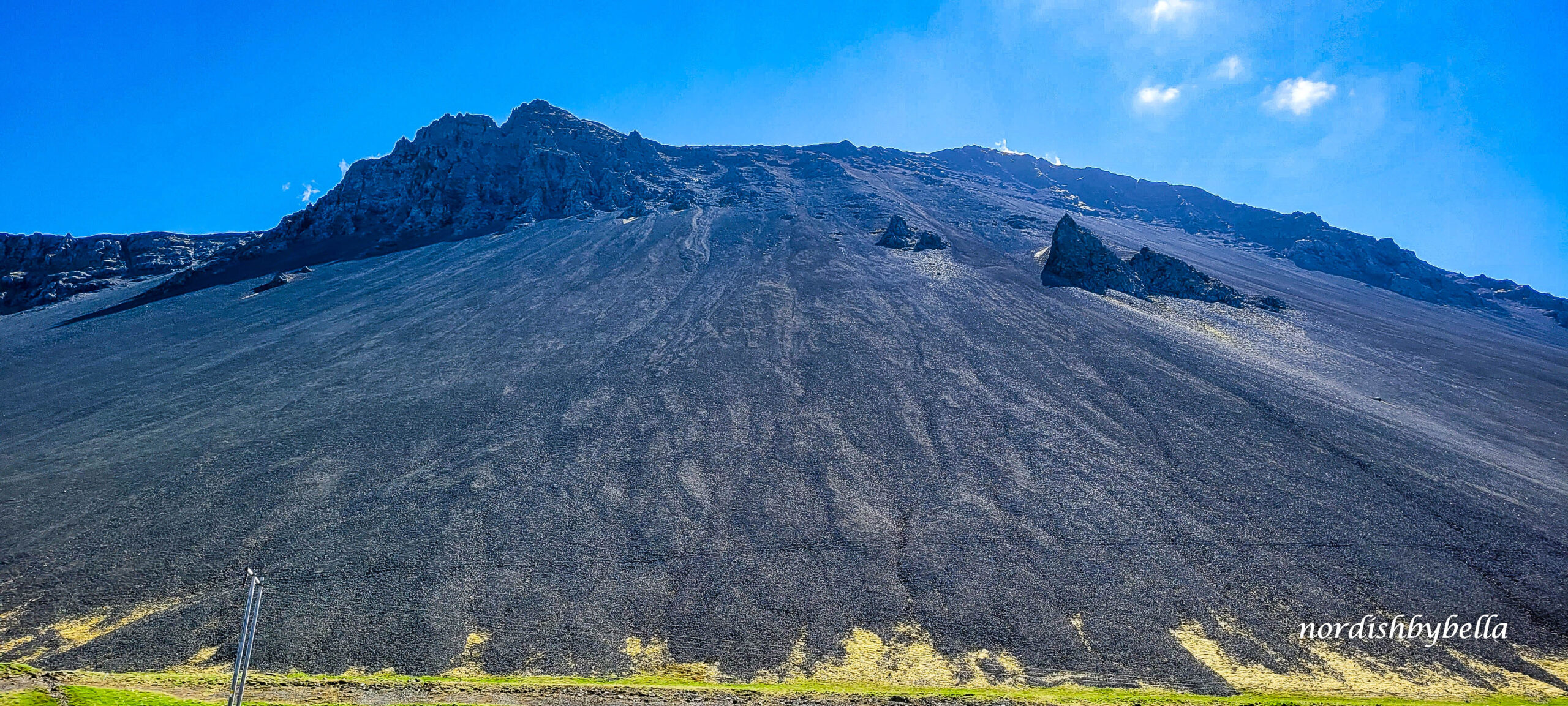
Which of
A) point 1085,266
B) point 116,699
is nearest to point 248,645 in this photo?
point 116,699

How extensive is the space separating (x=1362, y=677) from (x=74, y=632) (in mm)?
37793

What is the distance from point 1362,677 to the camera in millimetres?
19328

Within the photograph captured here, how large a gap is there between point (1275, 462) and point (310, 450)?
46358mm

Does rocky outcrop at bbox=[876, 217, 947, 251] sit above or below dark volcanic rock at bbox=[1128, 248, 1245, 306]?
above

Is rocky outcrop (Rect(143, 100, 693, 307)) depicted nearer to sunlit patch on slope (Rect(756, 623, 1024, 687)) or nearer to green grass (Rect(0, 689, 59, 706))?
green grass (Rect(0, 689, 59, 706))

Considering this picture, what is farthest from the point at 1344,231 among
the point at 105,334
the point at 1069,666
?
the point at 105,334

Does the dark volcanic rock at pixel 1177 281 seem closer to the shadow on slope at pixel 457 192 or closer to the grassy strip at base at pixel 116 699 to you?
the shadow on slope at pixel 457 192

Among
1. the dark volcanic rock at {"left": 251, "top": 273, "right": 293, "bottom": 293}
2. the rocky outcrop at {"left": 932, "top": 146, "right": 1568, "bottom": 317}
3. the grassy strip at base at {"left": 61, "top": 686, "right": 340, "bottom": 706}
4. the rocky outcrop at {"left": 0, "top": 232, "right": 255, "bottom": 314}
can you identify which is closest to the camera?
the grassy strip at base at {"left": 61, "top": 686, "right": 340, "bottom": 706}

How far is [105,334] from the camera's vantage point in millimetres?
57188

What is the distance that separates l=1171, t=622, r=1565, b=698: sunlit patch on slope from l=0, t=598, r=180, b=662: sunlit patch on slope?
32.2 meters

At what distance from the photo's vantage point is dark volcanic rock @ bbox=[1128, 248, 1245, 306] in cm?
6544

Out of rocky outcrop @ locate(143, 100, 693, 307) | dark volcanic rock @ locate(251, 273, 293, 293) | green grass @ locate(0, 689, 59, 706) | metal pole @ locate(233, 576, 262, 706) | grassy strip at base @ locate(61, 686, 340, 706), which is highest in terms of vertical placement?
rocky outcrop @ locate(143, 100, 693, 307)

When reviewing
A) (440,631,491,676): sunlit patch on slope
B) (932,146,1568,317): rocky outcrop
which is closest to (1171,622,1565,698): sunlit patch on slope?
(440,631,491,676): sunlit patch on slope

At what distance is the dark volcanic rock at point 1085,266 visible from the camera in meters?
63.6
